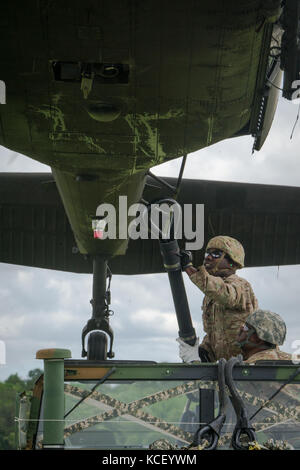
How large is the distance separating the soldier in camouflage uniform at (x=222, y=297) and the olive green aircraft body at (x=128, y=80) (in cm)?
111

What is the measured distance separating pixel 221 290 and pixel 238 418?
4.96 feet

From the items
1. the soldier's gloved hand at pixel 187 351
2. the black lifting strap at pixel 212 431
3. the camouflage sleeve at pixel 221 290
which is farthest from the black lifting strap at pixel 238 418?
the soldier's gloved hand at pixel 187 351

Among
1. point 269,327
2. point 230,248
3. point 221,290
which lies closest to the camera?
point 269,327

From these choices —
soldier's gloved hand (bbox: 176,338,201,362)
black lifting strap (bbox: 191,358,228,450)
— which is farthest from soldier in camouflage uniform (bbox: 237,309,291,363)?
soldier's gloved hand (bbox: 176,338,201,362)

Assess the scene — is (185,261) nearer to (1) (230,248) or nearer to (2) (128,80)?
(1) (230,248)

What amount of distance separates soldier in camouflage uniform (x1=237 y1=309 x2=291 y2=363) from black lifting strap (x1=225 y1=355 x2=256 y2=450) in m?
0.81

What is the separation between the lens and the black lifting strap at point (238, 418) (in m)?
2.84

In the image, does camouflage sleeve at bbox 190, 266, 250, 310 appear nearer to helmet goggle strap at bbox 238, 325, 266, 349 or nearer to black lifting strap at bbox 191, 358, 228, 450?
helmet goggle strap at bbox 238, 325, 266, 349

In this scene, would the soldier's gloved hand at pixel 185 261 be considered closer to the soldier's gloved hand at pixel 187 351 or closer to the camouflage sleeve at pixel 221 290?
the camouflage sleeve at pixel 221 290

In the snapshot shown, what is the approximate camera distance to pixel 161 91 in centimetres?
506

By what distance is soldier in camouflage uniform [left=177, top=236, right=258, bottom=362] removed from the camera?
14.4 feet

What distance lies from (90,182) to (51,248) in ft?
13.5

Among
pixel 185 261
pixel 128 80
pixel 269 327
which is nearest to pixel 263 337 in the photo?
pixel 269 327

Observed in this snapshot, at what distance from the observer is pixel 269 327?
3.85 m
